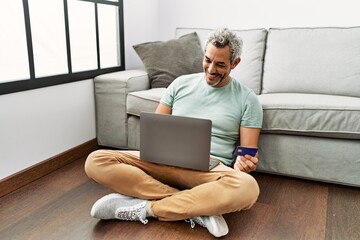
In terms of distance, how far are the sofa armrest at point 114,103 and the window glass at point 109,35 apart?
0.96 ft

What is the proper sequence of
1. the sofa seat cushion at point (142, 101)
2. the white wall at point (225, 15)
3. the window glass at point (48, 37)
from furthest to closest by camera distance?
the white wall at point (225, 15) < the sofa seat cushion at point (142, 101) < the window glass at point (48, 37)

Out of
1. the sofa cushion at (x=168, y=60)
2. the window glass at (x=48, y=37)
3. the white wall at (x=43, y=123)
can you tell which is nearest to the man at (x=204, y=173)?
the white wall at (x=43, y=123)

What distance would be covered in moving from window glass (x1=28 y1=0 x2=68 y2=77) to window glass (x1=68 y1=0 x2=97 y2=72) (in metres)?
0.09

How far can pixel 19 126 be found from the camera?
5.54 ft

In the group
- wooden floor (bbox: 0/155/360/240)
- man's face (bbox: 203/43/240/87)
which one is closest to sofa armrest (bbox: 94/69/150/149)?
wooden floor (bbox: 0/155/360/240)

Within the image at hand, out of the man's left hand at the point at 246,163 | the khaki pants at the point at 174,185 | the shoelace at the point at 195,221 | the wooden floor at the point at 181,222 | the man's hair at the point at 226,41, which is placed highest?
the man's hair at the point at 226,41

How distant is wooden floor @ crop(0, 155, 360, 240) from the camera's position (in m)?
1.33

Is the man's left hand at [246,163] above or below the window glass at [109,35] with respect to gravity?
below

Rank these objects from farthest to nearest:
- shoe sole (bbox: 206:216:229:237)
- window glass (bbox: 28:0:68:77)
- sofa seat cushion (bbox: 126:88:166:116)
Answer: sofa seat cushion (bbox: 126:88:166:116) < window glass (bbox: 28:0:68:77) < shoe sole (bbox: 206:216:229:237)

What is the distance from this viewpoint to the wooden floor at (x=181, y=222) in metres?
1.33

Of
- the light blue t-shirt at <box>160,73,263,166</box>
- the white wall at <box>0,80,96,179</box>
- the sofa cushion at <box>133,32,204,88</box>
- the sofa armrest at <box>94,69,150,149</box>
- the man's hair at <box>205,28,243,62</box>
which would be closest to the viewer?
the man's hair at <box>205,28,243,62</box>

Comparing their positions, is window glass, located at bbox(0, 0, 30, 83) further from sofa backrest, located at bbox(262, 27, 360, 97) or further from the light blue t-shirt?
sofa backrest, located at bbox(262, 27, 360, 97)

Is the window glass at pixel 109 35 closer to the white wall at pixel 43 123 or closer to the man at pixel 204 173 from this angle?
the white wall at pixel 43 123

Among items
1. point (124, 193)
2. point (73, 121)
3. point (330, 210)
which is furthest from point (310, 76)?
point (73, 121)
